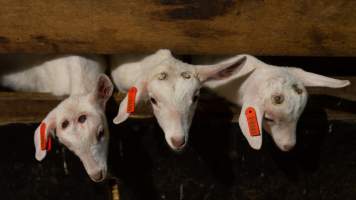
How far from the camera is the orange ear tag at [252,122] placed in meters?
1.77

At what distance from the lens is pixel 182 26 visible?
183 cm

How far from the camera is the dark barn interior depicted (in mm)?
1801

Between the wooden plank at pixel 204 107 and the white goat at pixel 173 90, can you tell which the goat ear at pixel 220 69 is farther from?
the wooden plank at pixel 204 107

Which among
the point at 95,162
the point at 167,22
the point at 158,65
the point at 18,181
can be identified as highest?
the point at 167,22

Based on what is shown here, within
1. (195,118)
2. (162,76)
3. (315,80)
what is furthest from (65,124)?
Result: (315,80)

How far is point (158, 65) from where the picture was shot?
6.24 ft

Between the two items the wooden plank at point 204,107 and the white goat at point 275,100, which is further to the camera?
the wooden plank at point 204,107

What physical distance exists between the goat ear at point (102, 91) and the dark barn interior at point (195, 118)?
0.35ft

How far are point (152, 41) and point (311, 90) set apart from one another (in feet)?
2.49

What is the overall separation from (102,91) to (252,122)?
62 centimetres

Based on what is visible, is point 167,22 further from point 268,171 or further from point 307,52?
point 268,171

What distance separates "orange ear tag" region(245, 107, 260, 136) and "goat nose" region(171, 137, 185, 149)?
0.91 ft

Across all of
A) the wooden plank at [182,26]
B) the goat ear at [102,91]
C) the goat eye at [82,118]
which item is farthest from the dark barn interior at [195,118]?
the goat eye at [82,118]

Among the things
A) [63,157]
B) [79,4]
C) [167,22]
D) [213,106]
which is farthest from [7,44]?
[213,106]
